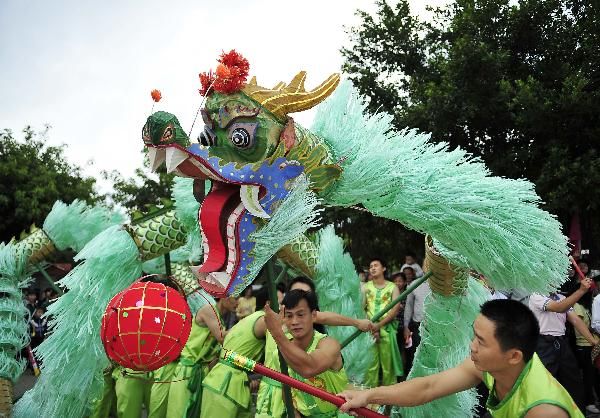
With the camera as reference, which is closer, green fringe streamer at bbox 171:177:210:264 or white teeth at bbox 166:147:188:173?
white teeth at bbox 166:147:188:173

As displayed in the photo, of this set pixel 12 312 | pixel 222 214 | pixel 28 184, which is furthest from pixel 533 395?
pixel 28 184

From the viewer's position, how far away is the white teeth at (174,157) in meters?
2.49

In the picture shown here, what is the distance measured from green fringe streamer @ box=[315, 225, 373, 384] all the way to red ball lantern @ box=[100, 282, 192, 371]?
88.5 inches

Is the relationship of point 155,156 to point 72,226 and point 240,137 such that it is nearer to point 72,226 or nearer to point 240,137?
point 240,137

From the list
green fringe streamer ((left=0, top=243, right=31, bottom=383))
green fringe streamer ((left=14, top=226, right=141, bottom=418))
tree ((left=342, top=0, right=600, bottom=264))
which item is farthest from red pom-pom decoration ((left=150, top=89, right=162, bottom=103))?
tree ((left=342, top=0, right=600, bottom=264))

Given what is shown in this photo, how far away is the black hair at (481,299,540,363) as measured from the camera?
7.63 feet

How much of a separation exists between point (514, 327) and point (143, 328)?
1.28 meters

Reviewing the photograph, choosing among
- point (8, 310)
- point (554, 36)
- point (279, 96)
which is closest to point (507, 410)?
point (279, 96)

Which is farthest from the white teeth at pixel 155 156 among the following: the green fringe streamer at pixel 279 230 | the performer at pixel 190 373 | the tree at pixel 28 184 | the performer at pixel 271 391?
the tree at pixel 28 184

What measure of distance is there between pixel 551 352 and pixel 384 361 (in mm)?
1719

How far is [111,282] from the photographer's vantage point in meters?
3.89

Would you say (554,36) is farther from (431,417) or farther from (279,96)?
(279,96)

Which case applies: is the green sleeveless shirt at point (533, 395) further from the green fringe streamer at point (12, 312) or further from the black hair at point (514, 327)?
the green fringe streamer at point (12, 312)

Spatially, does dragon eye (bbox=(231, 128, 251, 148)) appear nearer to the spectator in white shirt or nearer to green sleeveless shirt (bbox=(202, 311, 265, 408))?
green sleeveless shirt (bbox=(202, 311, 265, 408))
